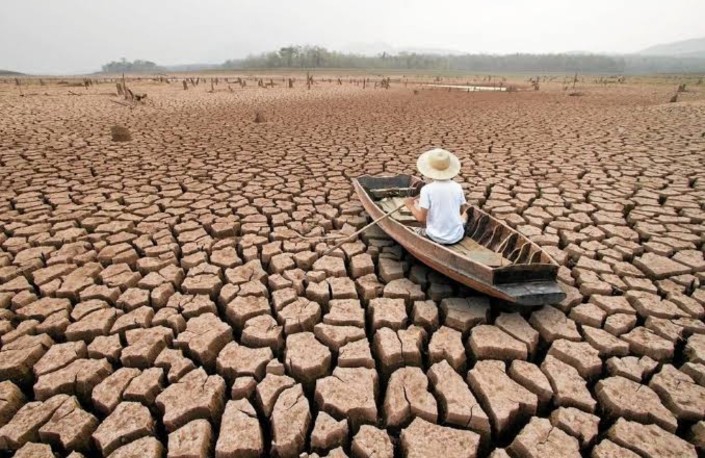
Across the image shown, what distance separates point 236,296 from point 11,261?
2.16 metres

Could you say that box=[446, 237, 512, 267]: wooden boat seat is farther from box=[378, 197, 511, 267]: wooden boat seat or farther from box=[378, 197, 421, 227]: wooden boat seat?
box=[378, 197, 421, 227]: wooden boat seat

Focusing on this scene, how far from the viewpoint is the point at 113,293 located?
2869 mm

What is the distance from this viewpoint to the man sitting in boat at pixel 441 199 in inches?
122

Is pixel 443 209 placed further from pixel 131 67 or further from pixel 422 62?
pixel 131 67

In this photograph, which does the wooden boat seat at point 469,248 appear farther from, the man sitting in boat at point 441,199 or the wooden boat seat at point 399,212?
the man sitting in boat at point 441,199

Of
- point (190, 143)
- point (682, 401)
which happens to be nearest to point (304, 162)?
point (190, 143)

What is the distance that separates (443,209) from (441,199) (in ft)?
0.29

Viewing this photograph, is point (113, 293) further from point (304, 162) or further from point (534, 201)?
point (534, 201)

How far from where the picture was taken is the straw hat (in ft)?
10.1

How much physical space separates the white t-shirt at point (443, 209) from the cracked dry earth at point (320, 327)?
379 millimetres

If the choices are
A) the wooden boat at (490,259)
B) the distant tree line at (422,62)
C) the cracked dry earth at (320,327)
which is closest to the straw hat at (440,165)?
the wooden boat at (490,259)

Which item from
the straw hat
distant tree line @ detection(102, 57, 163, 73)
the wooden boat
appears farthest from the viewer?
distant tree line @ detection(102, 57, 163, 73)

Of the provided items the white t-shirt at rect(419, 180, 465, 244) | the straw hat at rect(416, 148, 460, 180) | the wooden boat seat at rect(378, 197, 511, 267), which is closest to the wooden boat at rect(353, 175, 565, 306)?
the wooden boat seat at rect(378, 197, 511, 267)

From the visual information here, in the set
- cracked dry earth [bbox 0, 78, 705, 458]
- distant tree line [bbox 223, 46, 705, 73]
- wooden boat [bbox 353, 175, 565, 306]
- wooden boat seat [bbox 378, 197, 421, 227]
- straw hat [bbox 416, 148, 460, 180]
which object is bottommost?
cracked dry earth [bbox 0, 78, 705, 458]
